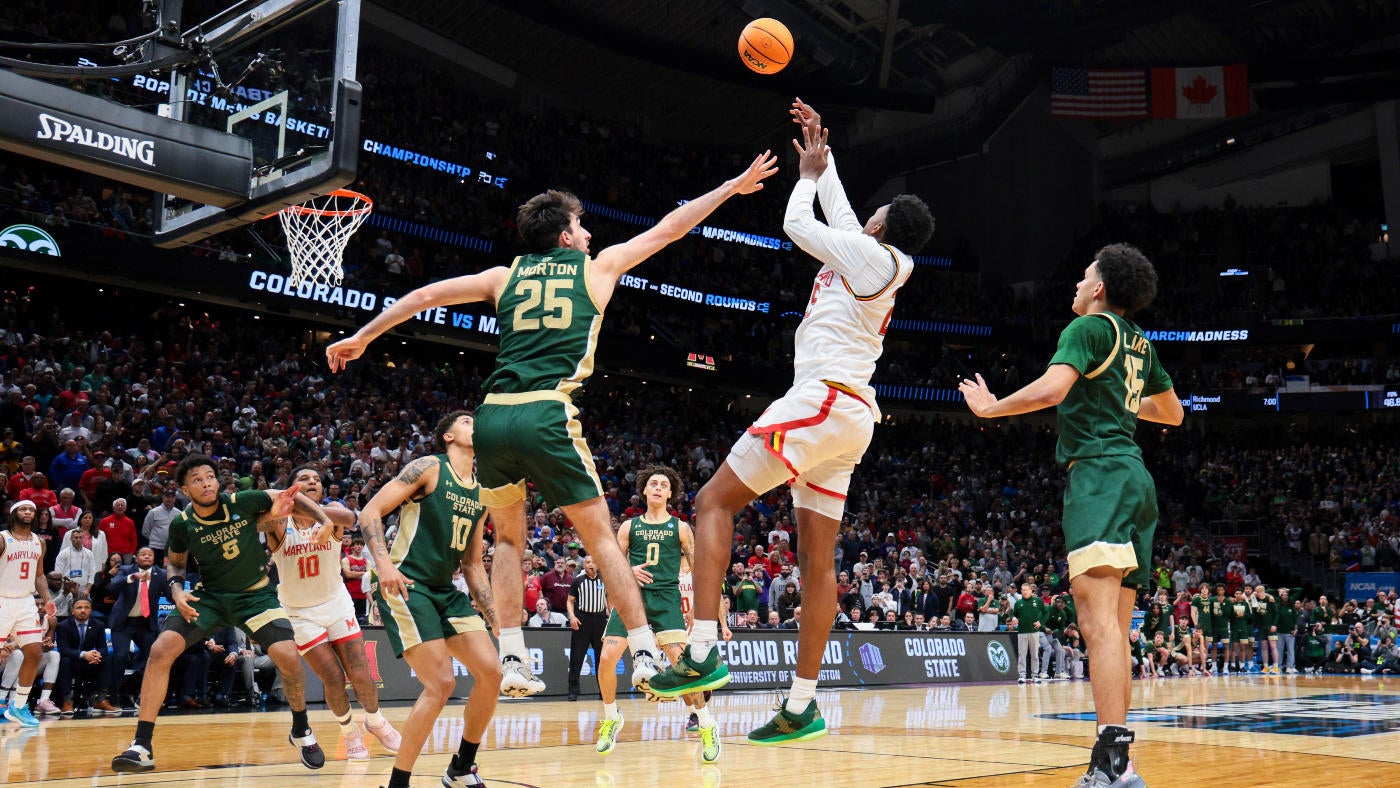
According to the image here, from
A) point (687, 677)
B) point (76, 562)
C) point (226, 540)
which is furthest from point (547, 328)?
point (76, 562)

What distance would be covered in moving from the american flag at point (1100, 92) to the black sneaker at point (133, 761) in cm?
3677

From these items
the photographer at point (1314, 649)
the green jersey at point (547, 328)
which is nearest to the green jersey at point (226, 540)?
the green jersey at point (547, 328)

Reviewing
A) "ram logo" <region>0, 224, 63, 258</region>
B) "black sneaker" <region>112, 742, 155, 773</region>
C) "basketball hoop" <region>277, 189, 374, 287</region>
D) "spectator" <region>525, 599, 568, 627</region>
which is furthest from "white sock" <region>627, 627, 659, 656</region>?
"ram logo" <region>0, 224, 63, 258</region>

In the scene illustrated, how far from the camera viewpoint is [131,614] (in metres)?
13.0

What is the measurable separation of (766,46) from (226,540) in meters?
5.28

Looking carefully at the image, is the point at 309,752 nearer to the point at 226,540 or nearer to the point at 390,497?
the point at 226,540

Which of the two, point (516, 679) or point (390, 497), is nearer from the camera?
point (516, 679)

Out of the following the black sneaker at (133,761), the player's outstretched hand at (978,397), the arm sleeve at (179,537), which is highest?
the player's outstretched hand at (978,397)

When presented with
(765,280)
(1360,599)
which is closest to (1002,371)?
(765,280)

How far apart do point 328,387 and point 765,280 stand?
62.8 feet

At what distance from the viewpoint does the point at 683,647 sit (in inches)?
214

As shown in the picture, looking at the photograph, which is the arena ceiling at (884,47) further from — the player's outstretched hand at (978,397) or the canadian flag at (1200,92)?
the player's outstretched hand at (978,397)

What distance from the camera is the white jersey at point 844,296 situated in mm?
5746

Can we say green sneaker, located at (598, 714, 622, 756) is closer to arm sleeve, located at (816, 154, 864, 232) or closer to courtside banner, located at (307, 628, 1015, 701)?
courtside banner, located at (307, 628, 1015, 701)
